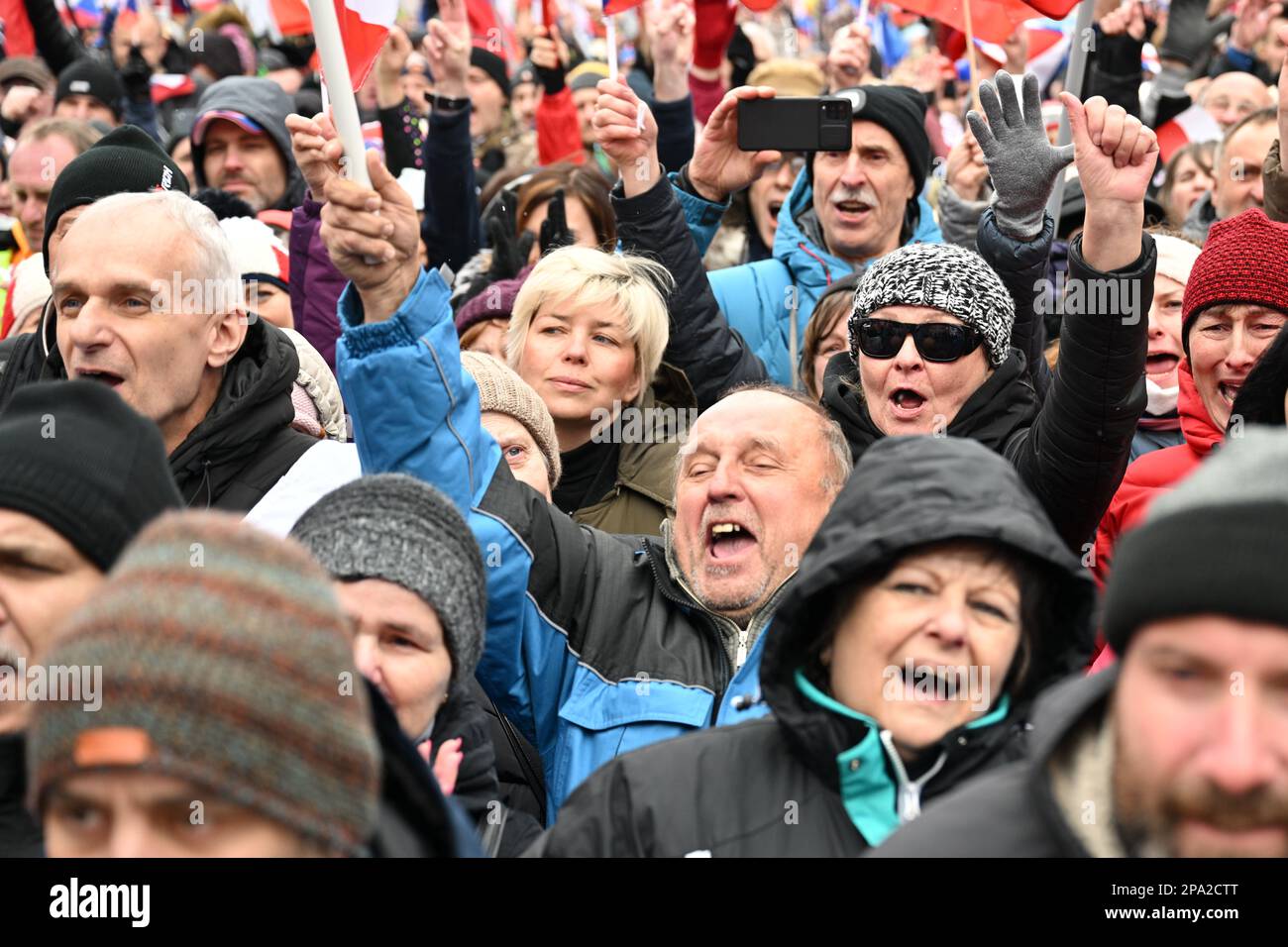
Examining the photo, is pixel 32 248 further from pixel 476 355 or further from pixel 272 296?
pixel 476 355

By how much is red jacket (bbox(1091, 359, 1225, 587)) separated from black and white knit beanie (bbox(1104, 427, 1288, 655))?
8.09 feet

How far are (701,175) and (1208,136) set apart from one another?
152 inches

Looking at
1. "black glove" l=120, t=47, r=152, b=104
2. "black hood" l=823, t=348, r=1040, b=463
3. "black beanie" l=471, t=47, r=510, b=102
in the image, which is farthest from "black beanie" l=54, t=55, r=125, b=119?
"black hood" l=823, t=348, r=1040, b=463

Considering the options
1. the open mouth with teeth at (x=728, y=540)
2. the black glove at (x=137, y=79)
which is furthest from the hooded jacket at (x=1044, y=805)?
the black glove at (x=137, y=79)

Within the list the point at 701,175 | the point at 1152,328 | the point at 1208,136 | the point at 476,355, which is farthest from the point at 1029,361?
the point at 1208,136

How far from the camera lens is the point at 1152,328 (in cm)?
540

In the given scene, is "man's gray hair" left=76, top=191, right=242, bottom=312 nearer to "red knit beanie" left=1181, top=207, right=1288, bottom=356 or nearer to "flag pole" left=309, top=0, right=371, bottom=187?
"flag pole" left=309, top=0, right=371, bottom=187

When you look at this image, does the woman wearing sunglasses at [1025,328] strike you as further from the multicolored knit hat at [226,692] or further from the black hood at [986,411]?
the multicolored knit hat at [226,692]

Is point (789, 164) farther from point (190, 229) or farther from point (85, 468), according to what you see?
point (85, 468)

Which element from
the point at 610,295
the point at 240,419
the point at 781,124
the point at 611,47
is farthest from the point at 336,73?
the point at 611,47

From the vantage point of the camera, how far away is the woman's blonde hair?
5.03m

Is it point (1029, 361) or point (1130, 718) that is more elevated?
point (1130, 718)

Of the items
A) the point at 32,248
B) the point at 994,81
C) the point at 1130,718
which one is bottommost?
the point at 32,248

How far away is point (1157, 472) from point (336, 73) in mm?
2287
